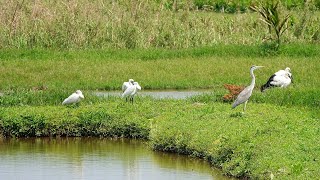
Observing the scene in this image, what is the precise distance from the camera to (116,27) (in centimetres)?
2650

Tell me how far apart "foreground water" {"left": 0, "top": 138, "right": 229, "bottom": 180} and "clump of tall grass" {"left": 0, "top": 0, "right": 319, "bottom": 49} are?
29.5 feet

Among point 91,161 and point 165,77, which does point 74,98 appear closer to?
point 91,161

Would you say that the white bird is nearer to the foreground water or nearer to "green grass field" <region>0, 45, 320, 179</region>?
"green grass field" <region>0, 45, 320, 179</region>

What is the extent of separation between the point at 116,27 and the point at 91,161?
433 inches

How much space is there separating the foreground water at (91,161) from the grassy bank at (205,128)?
235 mm

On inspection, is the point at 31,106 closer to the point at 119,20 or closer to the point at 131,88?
the point at 131,88

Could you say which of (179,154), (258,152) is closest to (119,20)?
(179,154)

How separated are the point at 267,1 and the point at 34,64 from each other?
25.9 ft

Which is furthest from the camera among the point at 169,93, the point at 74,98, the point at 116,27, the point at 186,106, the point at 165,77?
the point at 116,27

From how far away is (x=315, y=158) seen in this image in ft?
42.8

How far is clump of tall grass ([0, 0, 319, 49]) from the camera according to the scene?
Result: 2620 cm

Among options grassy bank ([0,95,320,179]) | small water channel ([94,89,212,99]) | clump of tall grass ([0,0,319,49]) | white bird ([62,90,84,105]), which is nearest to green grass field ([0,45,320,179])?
grassy bank ([0,95,320,179])

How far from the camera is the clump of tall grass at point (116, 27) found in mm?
26203

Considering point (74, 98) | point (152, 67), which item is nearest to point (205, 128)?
point (74, 98)
